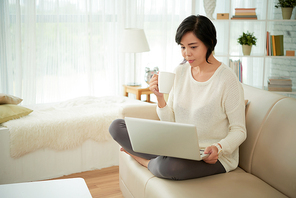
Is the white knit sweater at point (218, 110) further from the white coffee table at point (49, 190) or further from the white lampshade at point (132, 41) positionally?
the white lampshade at point (132, 41)

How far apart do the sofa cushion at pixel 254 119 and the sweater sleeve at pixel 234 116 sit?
0.10 meters

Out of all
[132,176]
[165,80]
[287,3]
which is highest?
[287,3]

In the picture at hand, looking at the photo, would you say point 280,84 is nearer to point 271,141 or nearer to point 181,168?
point 271,141

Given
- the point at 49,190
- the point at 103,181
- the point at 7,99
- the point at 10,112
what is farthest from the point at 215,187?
the point at 7,99

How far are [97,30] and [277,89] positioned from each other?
7.63ft

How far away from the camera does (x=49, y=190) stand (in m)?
1.11

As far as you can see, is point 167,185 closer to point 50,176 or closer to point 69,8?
point 50,176

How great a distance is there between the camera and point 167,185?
1.26 m

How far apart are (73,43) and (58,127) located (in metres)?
1.76

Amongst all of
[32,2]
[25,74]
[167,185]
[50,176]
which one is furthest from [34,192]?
[32,2]

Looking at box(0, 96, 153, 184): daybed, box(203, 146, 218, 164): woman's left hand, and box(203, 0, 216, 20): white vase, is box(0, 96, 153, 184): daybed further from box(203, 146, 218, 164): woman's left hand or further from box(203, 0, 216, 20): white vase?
box(203, 0, 216, 20): white vase

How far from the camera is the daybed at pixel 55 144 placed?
199 centimetres

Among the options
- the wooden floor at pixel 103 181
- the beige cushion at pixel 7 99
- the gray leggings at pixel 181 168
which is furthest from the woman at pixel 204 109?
the beige cushion at pixel 7 99

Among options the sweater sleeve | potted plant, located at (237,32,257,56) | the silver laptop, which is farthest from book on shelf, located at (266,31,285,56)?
the silver laptop
